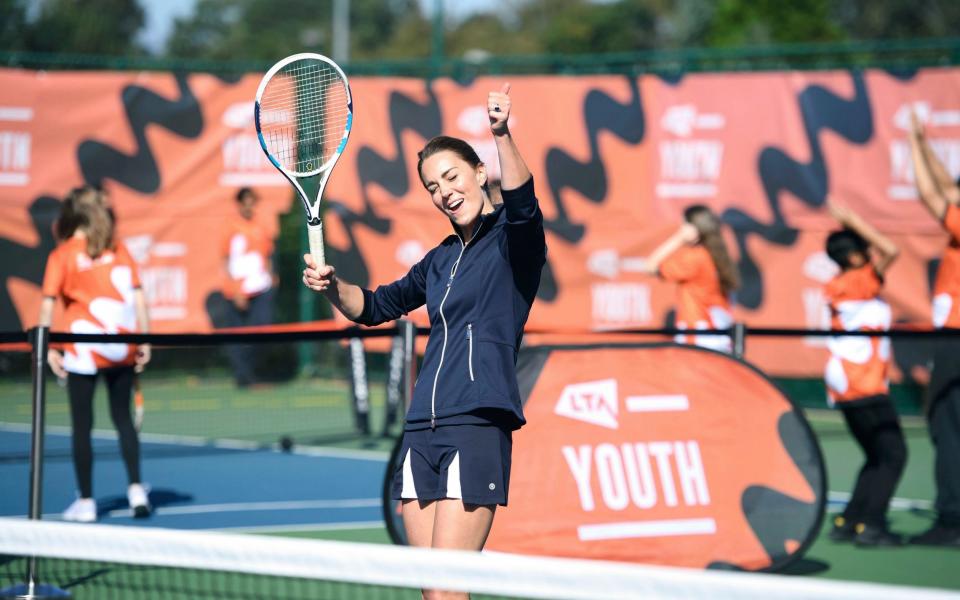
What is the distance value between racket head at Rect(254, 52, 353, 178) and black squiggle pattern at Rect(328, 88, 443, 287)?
8.04 m

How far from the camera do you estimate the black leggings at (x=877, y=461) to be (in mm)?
6641

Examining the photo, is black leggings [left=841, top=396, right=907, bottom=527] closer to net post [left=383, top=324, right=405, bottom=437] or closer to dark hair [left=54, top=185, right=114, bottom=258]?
net post [left=383, top=324, right=405, bottom=437]

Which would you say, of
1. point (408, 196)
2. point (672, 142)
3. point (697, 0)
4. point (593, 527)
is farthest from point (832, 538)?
point (697, 0)

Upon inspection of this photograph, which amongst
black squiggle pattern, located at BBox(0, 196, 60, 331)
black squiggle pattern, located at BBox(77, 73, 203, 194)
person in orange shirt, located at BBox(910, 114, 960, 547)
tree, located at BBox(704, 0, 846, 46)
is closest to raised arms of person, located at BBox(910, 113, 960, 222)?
person in orange shirt, located at BBox(910, 114, 960, 547)

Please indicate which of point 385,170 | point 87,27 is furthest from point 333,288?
point 87,27

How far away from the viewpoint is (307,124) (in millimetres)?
4457

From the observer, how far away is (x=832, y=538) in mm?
6695

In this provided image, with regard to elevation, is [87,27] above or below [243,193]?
above

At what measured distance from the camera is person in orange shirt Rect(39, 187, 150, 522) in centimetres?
689

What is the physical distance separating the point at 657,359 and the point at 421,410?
2339 mm

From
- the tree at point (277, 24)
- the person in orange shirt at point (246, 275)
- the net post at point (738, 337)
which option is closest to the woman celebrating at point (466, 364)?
the net post at point (738, 337)

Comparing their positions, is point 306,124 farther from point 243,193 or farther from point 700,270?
point 243,193

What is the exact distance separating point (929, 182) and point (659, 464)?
2.31m

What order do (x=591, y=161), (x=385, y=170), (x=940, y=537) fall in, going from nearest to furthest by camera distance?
(x=940, y=537) → (x=591, y=161) → (x=385, y=170)
